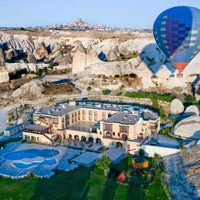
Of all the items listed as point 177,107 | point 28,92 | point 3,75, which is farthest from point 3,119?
point 177,107

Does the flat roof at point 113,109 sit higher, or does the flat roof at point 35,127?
the flat roof at point 113,109

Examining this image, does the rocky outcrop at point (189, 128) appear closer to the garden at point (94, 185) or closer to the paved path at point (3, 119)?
the garden at point (94, 185)

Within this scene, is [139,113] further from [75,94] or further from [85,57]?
[85,57]

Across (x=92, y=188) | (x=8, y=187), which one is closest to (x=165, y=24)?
(x=92, y=188)

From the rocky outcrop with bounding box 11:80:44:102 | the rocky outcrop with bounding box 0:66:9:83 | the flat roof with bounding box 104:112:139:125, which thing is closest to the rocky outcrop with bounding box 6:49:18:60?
the rocky outcrop with bounding box 0:66:9:83

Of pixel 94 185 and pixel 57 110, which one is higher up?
pixel 57 110

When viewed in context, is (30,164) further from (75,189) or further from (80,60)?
(80,60)

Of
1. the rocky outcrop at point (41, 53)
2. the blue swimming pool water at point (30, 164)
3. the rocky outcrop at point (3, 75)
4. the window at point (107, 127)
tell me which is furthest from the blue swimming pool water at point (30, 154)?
the rocky outcrop at point (41, 53)
